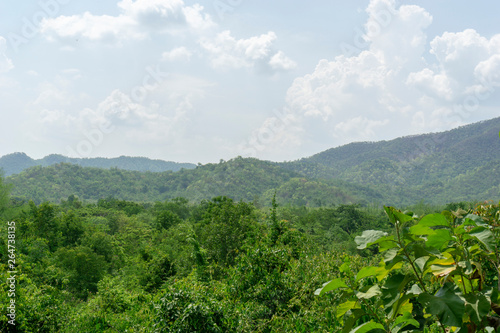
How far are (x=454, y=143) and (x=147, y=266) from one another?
20186 cm

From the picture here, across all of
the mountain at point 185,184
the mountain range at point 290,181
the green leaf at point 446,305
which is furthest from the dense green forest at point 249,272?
the mountain range at point 290,181

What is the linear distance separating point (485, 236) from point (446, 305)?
0.22 m

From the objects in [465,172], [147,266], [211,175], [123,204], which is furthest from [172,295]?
[465,172]

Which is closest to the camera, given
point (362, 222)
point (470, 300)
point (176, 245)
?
point (470, 300)

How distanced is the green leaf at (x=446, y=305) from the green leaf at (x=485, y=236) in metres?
0.14

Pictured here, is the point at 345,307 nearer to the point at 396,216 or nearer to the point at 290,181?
the point at 396,216

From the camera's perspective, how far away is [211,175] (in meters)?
137

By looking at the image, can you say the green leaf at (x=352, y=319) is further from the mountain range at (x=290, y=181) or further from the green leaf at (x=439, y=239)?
the mountain range at (x=290, y=181)

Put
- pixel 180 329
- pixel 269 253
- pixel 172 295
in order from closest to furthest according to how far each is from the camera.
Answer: pixel 180 329 < pixel 172 295 < pixel 269 253

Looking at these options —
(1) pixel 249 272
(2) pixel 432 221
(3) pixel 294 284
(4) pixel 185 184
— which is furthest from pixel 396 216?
(4) pixel 185 184

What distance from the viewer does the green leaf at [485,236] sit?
0.88 meters

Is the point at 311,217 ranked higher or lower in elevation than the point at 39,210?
lower

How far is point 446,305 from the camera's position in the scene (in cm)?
81

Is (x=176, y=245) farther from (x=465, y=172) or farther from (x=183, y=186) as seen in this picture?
(x=465, y=172)
